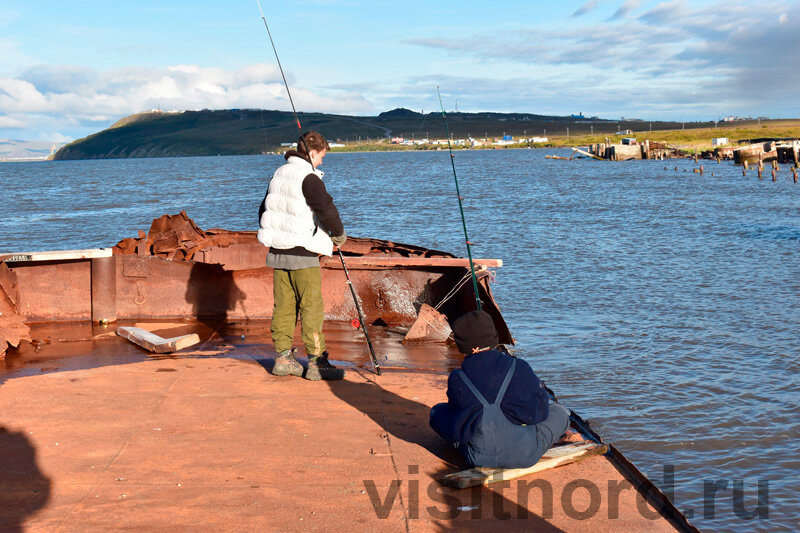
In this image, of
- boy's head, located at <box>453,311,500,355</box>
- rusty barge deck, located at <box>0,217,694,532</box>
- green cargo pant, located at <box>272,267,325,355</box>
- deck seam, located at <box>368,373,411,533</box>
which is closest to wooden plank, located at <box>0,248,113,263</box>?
rusty barge deck, located at <box>0,217,694,532</box>

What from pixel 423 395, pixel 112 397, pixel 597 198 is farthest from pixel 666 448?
pixel 597 198

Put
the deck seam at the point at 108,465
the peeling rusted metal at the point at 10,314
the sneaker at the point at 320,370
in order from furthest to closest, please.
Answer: the peeling rusted metal at the point at 10,314 → the sneaker at the point at 320,370 → the deck seam at the point at 108,465

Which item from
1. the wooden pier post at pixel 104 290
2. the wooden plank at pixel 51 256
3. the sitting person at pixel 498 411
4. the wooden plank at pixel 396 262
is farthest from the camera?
the wooden plank at pixel 396 262

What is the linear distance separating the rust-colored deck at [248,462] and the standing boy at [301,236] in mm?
476

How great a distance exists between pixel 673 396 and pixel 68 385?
628 centimetres

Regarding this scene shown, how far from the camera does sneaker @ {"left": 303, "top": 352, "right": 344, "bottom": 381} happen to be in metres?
6.29

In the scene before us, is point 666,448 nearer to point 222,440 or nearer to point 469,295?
point 469,295

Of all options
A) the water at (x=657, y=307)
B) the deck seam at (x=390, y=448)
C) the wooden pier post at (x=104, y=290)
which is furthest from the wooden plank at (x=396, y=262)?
the deck seam at (x=390, y=448)

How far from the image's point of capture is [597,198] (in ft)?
136

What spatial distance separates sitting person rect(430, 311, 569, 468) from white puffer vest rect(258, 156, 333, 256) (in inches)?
85.7

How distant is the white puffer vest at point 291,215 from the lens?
19.4ft

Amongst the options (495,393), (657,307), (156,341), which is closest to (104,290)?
(156,341)

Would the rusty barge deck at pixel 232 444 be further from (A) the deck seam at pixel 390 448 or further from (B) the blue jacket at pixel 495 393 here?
(B) the blue jacket at pixel 495 393

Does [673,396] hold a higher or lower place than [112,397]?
lower
